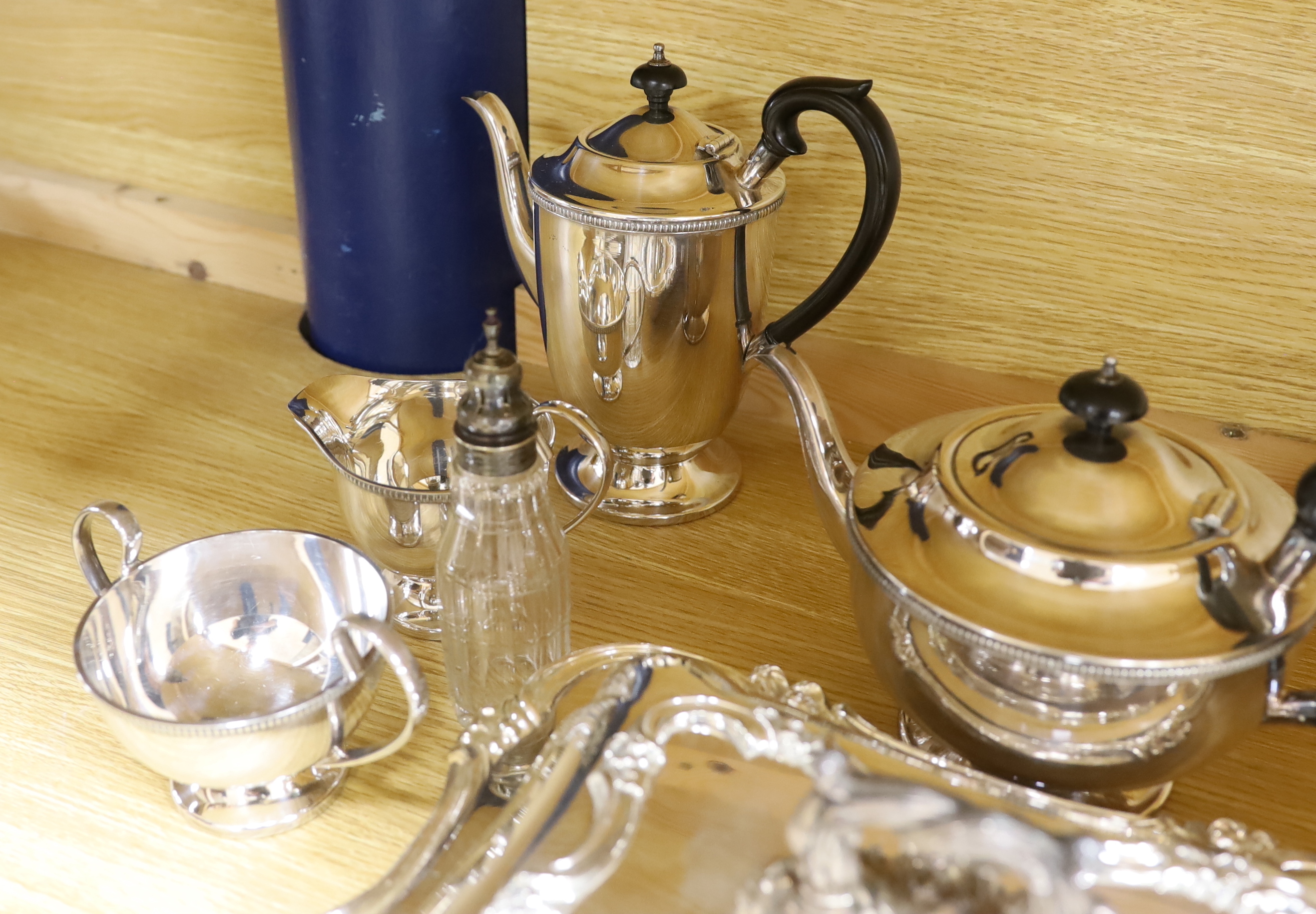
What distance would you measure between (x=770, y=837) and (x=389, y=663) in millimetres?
177

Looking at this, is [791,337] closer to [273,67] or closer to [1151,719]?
[1151,719]

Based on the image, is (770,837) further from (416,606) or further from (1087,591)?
(416,606)

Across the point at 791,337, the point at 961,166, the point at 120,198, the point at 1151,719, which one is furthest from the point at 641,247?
the point at 120,198

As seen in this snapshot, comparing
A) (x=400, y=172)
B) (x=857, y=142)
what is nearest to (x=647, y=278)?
(x=857, y=142)

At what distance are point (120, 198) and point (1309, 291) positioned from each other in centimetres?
96

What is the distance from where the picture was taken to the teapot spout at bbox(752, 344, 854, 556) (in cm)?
57

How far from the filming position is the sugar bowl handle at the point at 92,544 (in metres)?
0.56

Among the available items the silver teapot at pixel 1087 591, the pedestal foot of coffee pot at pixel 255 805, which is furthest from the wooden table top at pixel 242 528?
the silver teapot at pixel 1087 591

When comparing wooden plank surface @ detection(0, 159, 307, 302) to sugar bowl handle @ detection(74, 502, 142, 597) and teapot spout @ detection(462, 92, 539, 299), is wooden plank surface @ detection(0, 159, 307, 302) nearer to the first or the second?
teapot spout @ detection(462, 92, 539, 299)

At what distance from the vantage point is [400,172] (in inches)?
31.9

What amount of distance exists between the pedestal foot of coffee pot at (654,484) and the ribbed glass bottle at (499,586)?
16 centimetres

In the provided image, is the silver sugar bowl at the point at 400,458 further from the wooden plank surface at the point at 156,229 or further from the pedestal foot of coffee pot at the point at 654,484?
the wooden plank surface at the point at 156,229

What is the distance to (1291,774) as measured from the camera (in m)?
0.56

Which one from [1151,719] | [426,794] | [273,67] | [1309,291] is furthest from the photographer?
[273,67]
